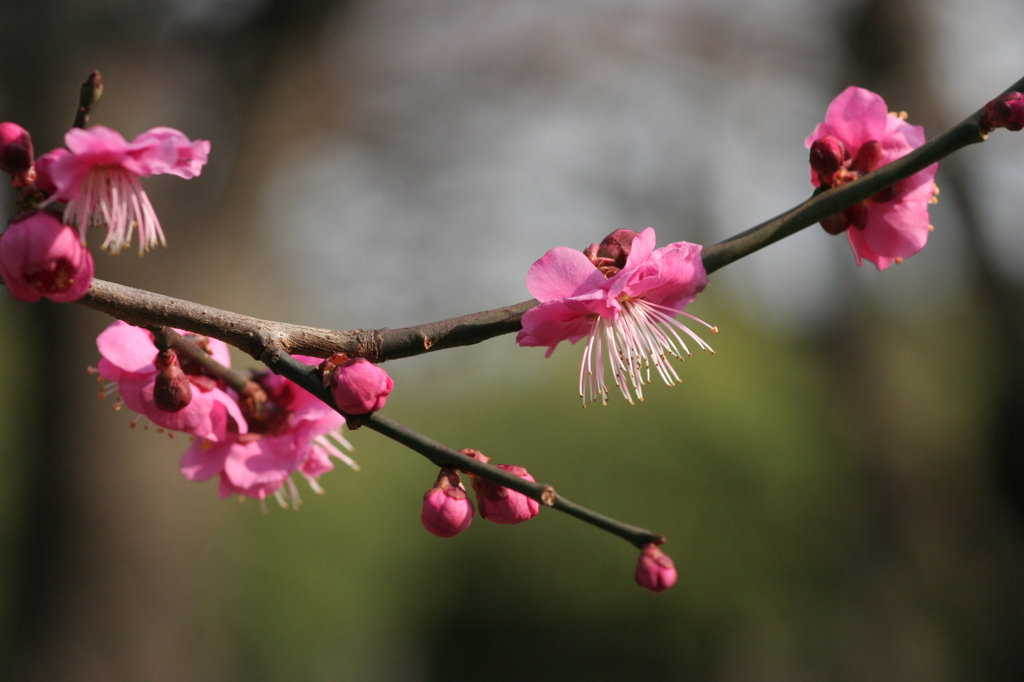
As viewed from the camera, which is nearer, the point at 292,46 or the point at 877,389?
the point at 292,46

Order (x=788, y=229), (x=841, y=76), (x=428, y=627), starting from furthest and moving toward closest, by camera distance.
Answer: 1. (x=428, y=627)
2. (x=841, y=76)
3. (x=788, y=229)

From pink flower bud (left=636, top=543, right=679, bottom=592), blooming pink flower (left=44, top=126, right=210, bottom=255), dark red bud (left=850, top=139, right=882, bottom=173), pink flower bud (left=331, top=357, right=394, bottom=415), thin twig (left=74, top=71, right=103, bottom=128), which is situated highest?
dark red bud (left=850, top=139, right=882, bottom=173)

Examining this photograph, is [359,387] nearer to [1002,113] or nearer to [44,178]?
[44,178]

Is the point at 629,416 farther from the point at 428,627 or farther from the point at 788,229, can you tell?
the point at 788,229

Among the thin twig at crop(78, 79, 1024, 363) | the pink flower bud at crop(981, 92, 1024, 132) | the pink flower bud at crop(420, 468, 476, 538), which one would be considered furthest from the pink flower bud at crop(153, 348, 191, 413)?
the pink flower bud at crop(981, 92, 1024, 132)

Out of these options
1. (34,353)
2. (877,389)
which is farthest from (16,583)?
(877,389)

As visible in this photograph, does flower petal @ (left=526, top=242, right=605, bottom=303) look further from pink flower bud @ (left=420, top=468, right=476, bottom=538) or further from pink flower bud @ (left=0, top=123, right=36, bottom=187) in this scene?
pink flower bud @ (left=0, top=123, right=36, bottom=187)
